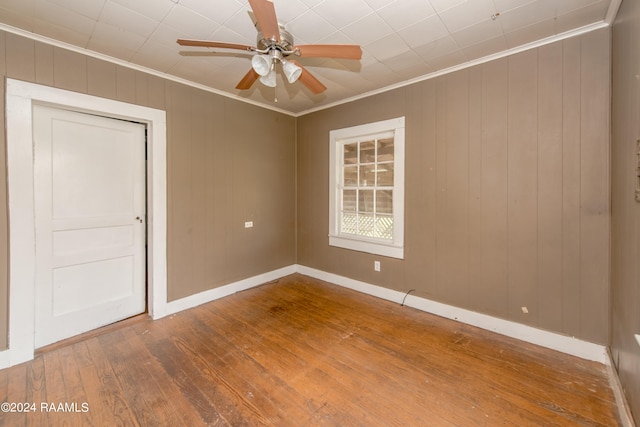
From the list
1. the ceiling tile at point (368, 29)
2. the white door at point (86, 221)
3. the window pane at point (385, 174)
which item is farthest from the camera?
the window pane at point (385, 174)

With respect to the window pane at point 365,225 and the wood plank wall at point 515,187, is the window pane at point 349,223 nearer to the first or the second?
the window pane at point 365,225

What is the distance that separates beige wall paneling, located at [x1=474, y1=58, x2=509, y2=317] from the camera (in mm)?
2555

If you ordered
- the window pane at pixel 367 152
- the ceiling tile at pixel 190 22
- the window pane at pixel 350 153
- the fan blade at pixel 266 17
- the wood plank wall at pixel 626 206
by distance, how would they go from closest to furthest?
the fan blade at pixel 266 17 → the wood plank wall at pixel 626 206 → the ceiling tile at pixel 190 22 → the window pane at pixel 367 152 → the window pane at pixel 350 153

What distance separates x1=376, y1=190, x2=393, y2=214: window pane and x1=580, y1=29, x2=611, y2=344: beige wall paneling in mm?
1739

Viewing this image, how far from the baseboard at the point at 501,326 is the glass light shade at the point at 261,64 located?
110 inches

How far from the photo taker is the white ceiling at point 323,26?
1871 mm

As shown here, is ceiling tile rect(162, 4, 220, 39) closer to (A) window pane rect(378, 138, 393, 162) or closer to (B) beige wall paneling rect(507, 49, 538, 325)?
(A) window pane rect(378, 138, 393, 162)

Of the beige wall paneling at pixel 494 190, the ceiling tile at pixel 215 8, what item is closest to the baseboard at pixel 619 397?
the beige wall paneling at pixel 494 190

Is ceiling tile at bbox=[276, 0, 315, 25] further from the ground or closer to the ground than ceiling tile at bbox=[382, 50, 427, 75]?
closer to the ground

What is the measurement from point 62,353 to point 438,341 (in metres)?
3.27

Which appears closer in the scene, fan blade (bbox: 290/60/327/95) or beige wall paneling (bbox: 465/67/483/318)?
fan blade (bbox: 290/60/327/95)

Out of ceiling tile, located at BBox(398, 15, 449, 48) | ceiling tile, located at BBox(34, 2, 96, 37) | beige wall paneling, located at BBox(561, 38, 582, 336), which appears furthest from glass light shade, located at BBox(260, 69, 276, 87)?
beige wall paneling, located at BBox(561, 38, 582, 336)

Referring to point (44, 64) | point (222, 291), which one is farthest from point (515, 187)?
point (44, 64)

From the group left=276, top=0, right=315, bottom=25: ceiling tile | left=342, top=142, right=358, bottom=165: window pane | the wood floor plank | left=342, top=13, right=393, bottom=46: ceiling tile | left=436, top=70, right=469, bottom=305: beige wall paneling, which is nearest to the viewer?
the wood floor plank
